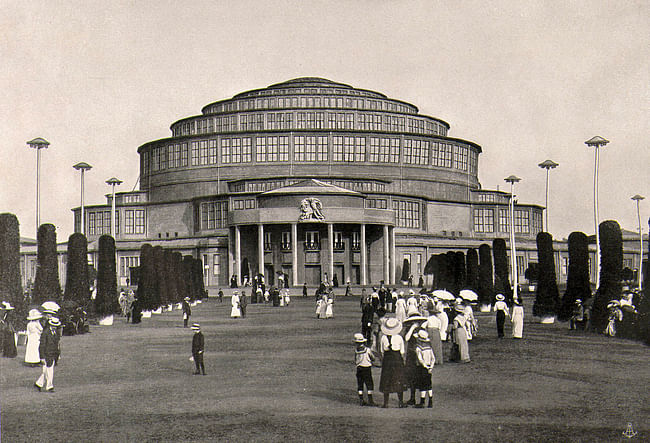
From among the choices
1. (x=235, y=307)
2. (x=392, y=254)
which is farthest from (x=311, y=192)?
(x=235, y=307)

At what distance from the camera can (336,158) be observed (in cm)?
8694

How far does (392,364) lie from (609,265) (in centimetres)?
1895

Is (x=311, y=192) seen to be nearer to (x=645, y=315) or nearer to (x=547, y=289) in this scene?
(x=547, y=289)

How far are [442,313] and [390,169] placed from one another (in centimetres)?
6186

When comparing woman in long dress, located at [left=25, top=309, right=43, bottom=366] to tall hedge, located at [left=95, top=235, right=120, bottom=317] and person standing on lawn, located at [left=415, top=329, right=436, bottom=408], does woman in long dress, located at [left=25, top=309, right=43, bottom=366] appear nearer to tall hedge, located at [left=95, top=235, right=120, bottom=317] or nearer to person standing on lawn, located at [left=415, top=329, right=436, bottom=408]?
person standing on lawn, located at [left=415, top=329, right=436, bottom=408]

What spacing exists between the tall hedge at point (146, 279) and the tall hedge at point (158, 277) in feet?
1.94

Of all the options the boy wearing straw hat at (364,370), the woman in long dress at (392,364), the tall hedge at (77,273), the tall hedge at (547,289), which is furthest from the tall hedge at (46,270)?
the tall hedge at (547,289)

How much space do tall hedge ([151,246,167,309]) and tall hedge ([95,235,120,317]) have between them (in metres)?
4.91

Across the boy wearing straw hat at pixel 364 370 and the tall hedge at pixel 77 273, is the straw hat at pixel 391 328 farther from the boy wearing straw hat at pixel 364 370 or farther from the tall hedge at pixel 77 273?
the tall hedge at pixel 77 273

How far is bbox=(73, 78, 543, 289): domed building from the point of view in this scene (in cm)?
7569

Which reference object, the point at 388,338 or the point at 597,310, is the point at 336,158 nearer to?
the point at 597,310

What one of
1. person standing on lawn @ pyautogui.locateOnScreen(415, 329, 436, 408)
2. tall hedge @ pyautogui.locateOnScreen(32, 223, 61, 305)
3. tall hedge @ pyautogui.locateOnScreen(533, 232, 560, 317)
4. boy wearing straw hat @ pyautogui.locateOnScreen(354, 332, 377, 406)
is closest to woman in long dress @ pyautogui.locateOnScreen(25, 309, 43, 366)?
tall hedge @ pyautogui.locateOnScreen(32, 223, 61, 305)

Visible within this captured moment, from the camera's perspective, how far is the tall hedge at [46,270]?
98.2 feet

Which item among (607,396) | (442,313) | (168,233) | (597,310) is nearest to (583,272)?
(597,310)
